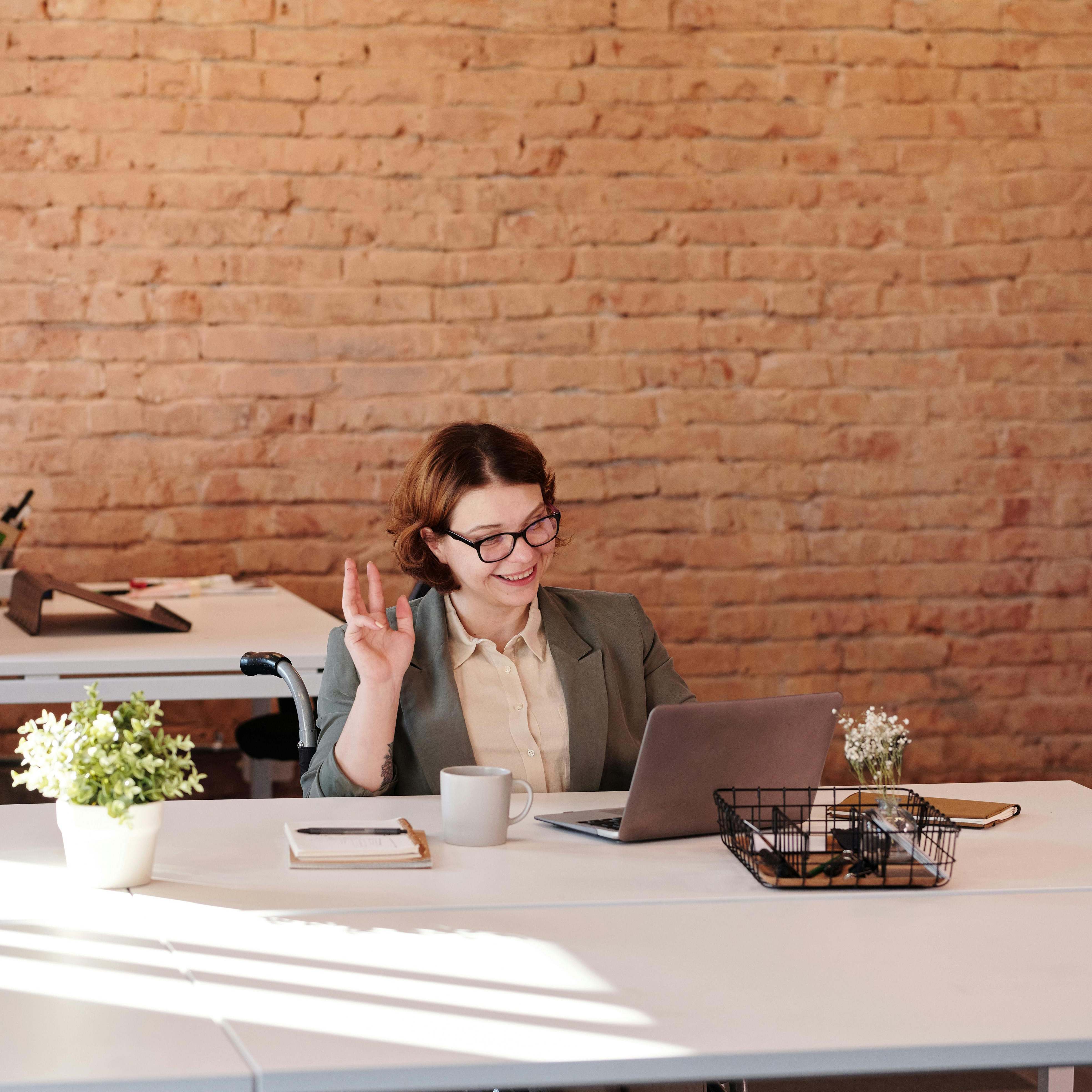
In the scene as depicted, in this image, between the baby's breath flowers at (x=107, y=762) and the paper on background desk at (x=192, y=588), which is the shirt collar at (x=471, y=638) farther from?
the paper on background desk at (x=192, y=588)

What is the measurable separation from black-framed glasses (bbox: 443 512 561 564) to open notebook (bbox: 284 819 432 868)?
0.48m

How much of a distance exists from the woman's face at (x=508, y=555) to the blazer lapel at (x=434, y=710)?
95 mm

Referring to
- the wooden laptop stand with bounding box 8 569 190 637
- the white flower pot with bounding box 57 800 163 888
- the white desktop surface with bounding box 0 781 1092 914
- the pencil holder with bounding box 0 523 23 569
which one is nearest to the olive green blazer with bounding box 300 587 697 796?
the white desktop surface with bounding box 0 781 1092 914

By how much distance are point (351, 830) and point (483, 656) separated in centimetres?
48

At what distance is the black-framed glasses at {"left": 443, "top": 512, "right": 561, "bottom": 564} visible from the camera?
6.21ft

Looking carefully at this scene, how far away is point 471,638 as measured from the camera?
194 cm

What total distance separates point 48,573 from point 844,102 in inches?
114

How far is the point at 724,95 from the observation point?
13.2 ft

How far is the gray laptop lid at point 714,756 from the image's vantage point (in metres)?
1.45

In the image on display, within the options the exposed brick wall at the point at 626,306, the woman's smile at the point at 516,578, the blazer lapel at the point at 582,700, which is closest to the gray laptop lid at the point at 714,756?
the blazer lapel at the point at 582,700

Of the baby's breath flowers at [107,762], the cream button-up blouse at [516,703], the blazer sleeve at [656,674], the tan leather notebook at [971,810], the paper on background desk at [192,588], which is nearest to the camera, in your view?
the baby's breath flowers at [107,762]

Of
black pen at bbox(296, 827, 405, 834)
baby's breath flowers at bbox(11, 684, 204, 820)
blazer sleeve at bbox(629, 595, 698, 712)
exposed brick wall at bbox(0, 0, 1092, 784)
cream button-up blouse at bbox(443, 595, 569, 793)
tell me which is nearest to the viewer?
baby's breath flowers at bbox(11, 684, 204, 820)

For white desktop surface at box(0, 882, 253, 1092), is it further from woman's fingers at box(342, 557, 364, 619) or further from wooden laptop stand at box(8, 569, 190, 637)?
wooden laptop stand at box(8, 569, 190, 637)

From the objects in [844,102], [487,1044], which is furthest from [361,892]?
[844,102]
